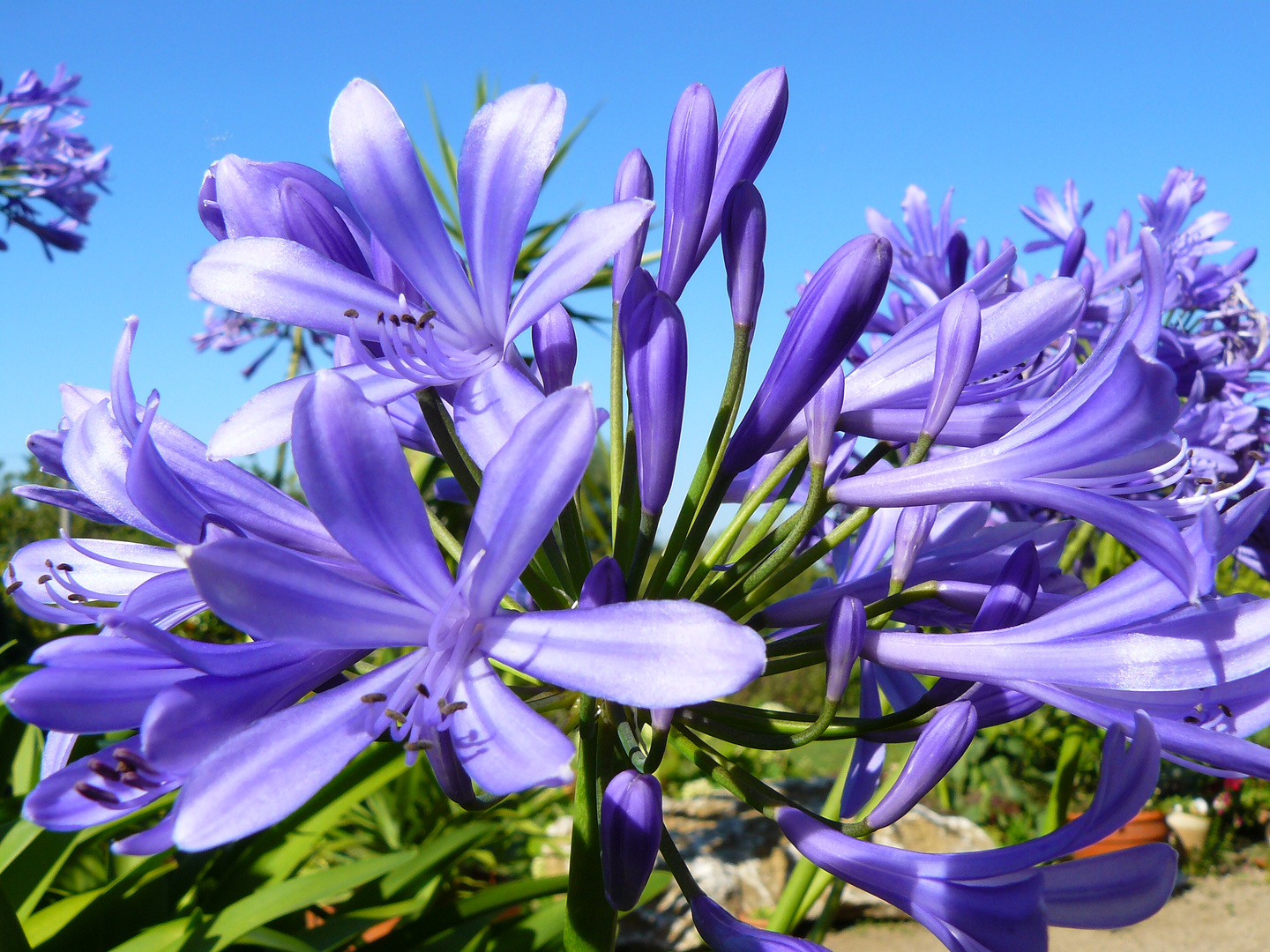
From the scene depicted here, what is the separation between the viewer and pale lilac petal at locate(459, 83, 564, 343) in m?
0.98

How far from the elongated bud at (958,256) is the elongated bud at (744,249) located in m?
1.53

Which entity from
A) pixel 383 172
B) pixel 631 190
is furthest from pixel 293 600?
pixel 631 190

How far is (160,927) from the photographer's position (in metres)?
2.05

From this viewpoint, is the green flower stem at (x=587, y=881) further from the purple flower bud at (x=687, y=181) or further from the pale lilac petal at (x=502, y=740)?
the purple flower bud at (x=687, y=181)

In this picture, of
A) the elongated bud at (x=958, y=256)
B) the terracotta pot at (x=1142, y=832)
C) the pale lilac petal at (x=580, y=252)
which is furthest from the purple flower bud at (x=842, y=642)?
the terracotta pot at (x=1142, y=832)

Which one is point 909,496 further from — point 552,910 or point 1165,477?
point 552,910

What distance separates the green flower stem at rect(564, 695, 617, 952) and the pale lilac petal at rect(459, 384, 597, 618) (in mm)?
341

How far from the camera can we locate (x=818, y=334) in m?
0.97

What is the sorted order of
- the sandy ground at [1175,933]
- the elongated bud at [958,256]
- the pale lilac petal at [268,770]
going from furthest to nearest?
the sandy ground at [1175,933], the elongated bud at [958,256], the pale lilac petal at [268,770]

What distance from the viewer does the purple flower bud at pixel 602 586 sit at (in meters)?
0.86

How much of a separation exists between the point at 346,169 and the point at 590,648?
64 centimetres

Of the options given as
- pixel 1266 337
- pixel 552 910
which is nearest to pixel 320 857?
pixel 552 910

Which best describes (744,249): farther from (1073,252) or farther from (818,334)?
(1073,252)

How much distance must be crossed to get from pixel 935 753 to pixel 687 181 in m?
0.78
